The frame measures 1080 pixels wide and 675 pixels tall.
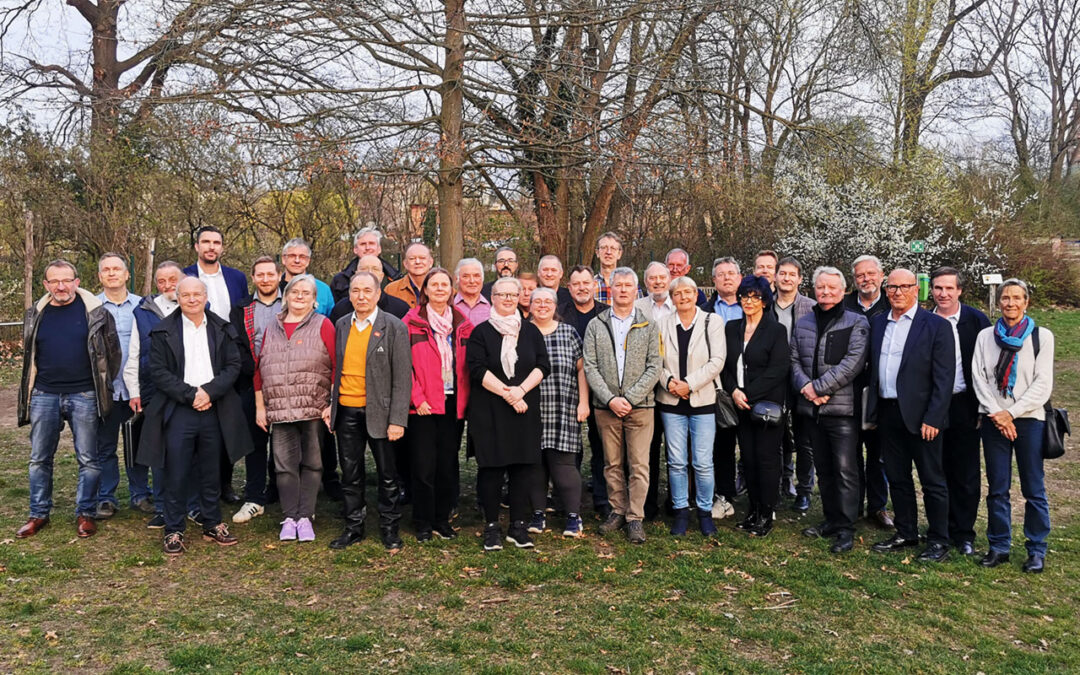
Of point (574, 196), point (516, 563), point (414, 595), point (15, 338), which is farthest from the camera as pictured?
point (574, 196)

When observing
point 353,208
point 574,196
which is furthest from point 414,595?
point 353,208

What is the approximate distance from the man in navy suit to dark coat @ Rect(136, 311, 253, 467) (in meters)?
4.22

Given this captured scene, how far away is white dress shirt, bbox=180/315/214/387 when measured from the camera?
5.12 meters

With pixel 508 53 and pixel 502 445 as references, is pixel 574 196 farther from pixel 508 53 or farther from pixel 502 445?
pixel 502 445

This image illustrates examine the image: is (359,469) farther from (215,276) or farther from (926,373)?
(926,373)

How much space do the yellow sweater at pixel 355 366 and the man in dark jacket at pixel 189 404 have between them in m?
0.76

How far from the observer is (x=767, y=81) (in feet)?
66.2

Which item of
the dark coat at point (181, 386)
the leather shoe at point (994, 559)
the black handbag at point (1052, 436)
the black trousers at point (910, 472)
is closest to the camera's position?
the black handbag at point (1052, 436)

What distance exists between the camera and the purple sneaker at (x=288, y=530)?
17.5 feet

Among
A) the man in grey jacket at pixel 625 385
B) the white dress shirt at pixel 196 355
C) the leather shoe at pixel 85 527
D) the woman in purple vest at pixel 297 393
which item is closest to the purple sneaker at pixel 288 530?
the woman in purple vest at pixel 297 393

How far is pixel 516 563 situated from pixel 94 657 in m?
2.31

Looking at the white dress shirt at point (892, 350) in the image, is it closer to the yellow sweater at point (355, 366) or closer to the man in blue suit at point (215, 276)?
the yellow sweater at point (355, 366)

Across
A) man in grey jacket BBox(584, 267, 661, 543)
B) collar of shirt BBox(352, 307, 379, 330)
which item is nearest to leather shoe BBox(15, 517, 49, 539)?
collar of shirt BBox(352, 307, 379, 330)

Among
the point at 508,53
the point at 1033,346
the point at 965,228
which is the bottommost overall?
the point at 1033,346
